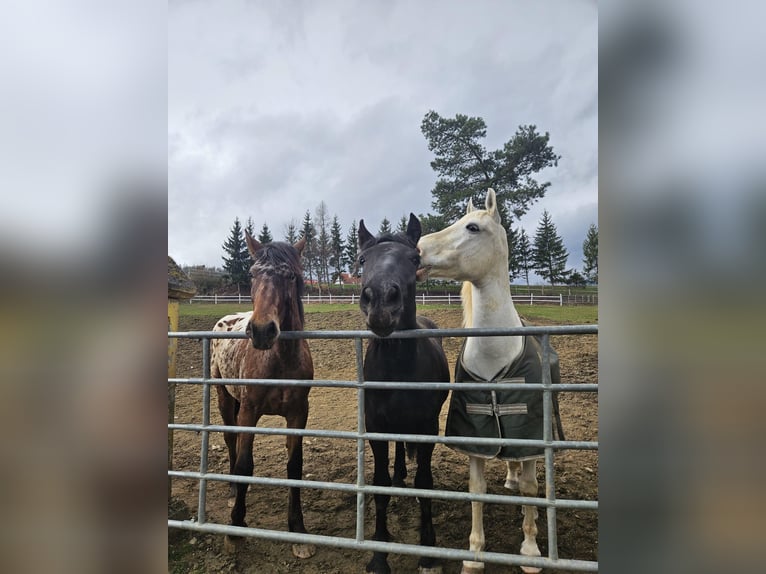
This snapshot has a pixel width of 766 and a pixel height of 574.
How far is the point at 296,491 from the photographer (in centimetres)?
254

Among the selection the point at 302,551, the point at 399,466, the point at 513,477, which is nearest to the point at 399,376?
the point at 302,551

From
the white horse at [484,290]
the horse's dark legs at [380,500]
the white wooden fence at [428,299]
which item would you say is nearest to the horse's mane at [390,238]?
the white horse at [484,290]

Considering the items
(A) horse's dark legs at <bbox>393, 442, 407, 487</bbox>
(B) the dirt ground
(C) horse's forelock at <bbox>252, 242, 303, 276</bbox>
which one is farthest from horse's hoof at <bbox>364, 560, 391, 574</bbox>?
(C) horse's forelock at <bbox>252, 242, 303, 276</bbox>

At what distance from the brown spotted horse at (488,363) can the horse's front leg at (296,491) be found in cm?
102

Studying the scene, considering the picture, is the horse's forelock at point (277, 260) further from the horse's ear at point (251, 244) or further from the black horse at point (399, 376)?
the black horse at point (399, 376)

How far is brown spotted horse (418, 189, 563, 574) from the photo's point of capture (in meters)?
2.15

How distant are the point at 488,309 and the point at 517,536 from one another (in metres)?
1.73

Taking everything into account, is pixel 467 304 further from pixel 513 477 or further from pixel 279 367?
pixel 513 477

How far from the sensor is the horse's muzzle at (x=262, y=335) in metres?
2.15
